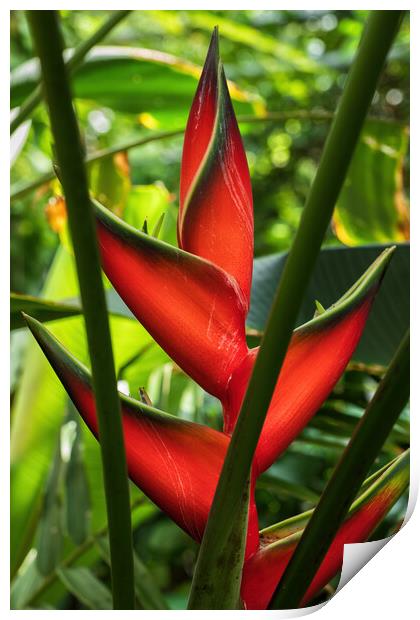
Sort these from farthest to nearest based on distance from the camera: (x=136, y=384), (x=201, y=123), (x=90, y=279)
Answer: (x=136, y=384) < (x=201, y=123) < (x=90, y=279)

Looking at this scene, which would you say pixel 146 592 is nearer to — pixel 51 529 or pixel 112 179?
pixel 51 529

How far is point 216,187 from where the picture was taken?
1.29 feet

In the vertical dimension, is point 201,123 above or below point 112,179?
below

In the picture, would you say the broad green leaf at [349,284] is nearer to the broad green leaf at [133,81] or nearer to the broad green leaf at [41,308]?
the broad green leaf at [41,308]

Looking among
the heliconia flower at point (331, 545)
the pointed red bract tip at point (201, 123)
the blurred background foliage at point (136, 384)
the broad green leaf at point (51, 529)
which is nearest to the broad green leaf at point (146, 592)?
the blurred background foliage at point (136, 384)

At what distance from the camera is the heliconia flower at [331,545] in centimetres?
38

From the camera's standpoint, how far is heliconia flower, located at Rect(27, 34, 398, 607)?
0.37 m

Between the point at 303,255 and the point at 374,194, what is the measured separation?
1.70 feet

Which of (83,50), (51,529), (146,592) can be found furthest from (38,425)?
(83,50)

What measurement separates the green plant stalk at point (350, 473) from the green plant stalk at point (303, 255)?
39 millimetres

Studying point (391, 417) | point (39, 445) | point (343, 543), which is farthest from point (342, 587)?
point (39, 445)

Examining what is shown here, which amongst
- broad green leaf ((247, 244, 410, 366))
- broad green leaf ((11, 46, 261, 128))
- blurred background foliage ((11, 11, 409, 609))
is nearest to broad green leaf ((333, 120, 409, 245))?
blurred background foliage ((11, 11, 409, 609))

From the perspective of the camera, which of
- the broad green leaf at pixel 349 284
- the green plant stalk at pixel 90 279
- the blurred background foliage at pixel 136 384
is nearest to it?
the green plant stalk at pixel 90 279
